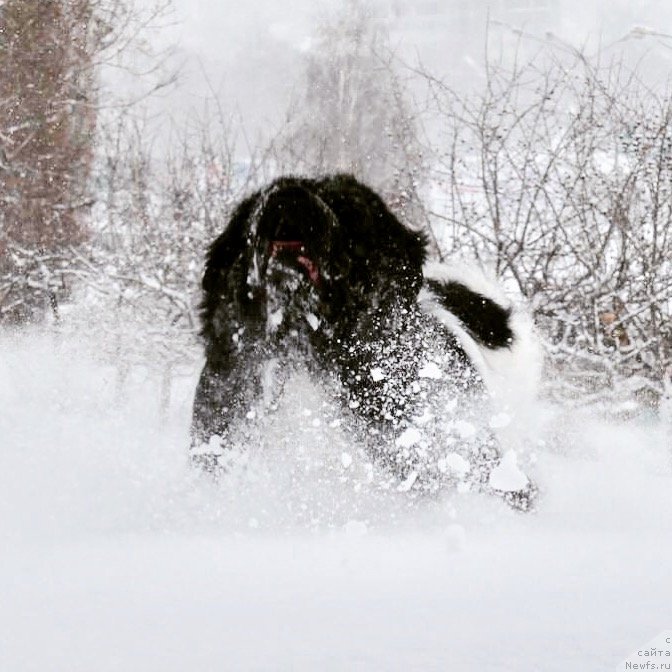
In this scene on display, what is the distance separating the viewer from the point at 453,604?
1.82 m

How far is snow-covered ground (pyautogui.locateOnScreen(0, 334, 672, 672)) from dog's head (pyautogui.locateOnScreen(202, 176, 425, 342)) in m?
0.27

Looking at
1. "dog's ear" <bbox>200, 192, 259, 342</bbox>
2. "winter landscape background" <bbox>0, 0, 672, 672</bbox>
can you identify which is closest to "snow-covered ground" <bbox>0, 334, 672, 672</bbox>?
"winter landscape background" <bbox>0, 0, 672, 672</bbox>

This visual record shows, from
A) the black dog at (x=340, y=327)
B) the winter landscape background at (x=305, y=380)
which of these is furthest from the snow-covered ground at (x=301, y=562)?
the black dog at (x=340, y=327)

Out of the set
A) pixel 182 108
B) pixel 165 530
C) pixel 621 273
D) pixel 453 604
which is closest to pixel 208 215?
pixel 182 108

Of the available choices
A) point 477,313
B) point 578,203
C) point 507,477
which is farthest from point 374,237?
point 578,203

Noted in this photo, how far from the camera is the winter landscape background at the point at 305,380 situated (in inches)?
67.7

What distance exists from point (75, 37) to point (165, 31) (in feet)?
2.74

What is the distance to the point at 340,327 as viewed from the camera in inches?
112

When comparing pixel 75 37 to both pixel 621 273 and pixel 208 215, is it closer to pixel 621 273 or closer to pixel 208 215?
pixel 208 215

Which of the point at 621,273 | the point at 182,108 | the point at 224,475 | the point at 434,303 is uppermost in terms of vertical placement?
the point at 182,108

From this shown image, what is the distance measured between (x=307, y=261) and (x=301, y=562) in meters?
0.97

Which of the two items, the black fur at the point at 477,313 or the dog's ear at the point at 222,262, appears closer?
the dog's ear at the point at 222,262

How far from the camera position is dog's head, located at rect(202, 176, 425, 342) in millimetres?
2729

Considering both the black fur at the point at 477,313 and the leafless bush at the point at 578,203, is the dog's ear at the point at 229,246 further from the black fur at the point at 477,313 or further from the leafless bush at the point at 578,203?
the leafless bush at the point at 578,203
